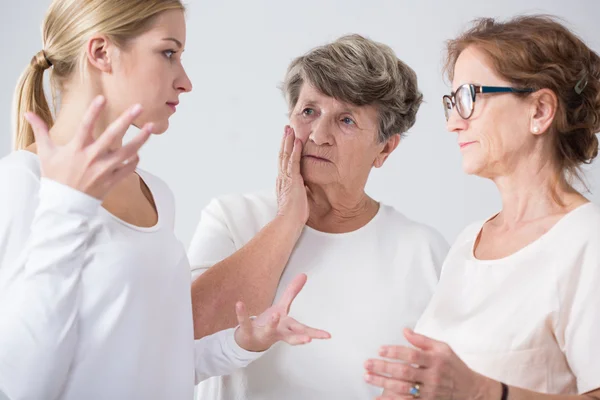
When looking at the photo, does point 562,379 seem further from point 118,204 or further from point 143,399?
point 118,204

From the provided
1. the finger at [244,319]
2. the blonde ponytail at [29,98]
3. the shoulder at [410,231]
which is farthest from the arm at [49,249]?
the shoulder at [410,231]

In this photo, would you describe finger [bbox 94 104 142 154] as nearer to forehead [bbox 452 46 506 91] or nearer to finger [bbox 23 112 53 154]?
finger [bbox 23 112 53 154]

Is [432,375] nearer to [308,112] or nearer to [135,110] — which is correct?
[135,110]

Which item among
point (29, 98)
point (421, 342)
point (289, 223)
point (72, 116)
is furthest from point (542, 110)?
point (29, 98)

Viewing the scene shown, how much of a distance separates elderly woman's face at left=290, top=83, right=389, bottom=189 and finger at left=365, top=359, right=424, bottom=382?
1.04m

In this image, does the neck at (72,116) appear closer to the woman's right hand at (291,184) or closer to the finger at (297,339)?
the finger at (297,339)

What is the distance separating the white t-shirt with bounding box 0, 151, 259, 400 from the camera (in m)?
1.40

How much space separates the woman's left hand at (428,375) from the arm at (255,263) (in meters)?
0.80

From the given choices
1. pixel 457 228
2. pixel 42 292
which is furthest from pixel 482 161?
pixel 457 228

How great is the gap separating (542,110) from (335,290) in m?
0.92

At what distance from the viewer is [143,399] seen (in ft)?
5.50

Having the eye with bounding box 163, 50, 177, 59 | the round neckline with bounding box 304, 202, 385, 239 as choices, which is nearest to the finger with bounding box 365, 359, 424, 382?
the eye with bounding box 163, 50, 177, 59

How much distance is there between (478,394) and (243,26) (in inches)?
99.8

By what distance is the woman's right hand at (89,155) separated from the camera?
1.42 meters
